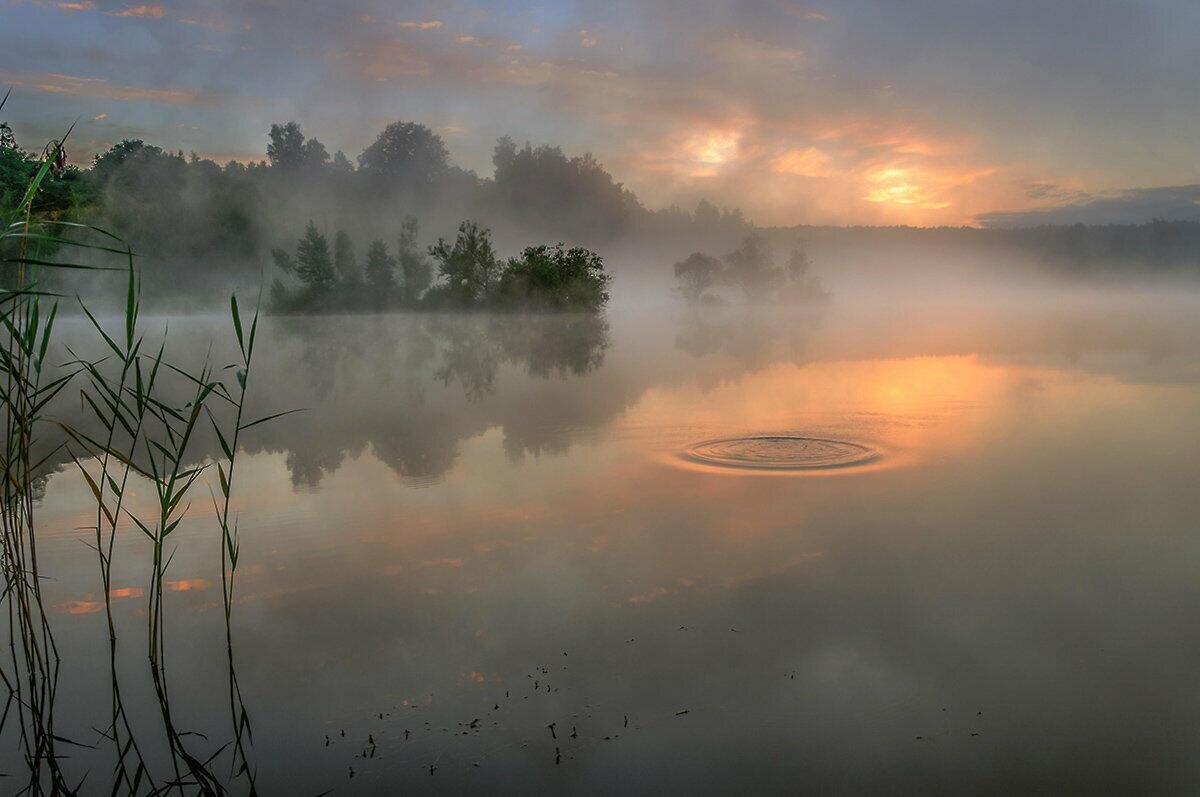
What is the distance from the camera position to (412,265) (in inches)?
2530

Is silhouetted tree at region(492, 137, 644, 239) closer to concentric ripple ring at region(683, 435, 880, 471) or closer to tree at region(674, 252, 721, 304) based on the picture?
tree at region(674, 252, 721, 304)

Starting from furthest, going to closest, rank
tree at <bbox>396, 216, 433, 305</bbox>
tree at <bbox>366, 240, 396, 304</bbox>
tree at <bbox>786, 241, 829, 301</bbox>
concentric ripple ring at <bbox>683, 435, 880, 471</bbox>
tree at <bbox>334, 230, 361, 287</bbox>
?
tree at <bbox>786, 241, 829, 301</bbox> < tree at <bbox>366, 240, 396, 304</bbox> < tree at <bbox>334, 230, 361, 287</bbox> < tree at <bbox>396, 216, 433, 305</bbox> < concentric ripple ring at <bbox>683, 435, 880, 471</bbox>

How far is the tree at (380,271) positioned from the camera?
212 ft

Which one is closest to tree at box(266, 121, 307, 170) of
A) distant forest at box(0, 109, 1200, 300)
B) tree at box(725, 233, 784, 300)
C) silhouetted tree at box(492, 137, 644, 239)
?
distant forest at box(0, 109, 1200, 300)

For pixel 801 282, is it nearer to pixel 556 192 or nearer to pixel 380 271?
pixel 556 192

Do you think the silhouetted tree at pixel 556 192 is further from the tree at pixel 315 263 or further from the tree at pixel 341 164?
the tree at pixel 315 263

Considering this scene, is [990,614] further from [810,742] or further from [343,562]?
[343,562]

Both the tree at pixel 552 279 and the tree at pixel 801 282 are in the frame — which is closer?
the tree at pixel 552 279

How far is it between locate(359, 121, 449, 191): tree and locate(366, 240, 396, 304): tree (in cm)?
4233

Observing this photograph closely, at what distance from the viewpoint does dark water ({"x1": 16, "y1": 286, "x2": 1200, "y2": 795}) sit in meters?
5.11

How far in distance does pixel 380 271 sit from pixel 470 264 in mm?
9117

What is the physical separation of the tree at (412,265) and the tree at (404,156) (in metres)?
42.5

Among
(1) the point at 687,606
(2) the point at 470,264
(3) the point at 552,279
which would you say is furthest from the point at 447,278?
(1) the point at 687,606

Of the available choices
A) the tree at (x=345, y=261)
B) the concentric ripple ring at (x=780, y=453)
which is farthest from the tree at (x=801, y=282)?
the concentric ripple ring at (x=780, y=453)
